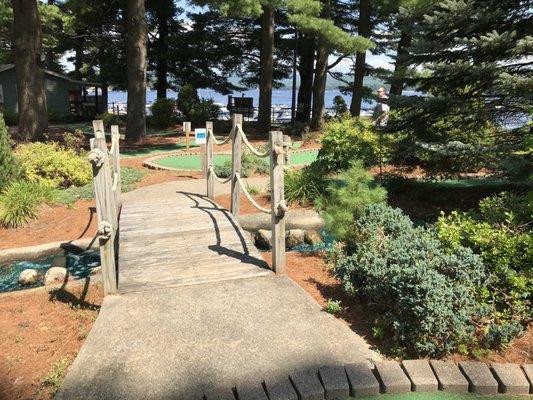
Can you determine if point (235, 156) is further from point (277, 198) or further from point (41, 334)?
point (41, 334)

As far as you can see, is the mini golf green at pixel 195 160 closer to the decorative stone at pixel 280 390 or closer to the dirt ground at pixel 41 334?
the dirt ground at pixel 41 334

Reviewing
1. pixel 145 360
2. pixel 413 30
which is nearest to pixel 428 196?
pixel 413 30

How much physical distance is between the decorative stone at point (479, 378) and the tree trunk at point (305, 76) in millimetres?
23543

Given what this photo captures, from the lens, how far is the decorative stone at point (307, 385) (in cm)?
292

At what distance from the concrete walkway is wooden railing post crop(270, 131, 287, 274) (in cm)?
34

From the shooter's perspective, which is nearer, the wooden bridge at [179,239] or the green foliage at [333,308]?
the green foliage at [333,308]

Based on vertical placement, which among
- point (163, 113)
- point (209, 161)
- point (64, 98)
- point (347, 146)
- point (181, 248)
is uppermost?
point (64, 98)

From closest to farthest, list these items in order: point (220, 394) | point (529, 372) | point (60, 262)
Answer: point (220, 394)
point (529, 372)
point (60, 262)

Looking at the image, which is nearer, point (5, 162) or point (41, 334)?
point (41, 334)

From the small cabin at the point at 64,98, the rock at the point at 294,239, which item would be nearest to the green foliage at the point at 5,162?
the rock at the point at 294,239

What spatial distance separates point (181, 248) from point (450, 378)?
3.59 metres

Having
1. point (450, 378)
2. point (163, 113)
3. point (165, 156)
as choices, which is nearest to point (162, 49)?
point (163, 113)

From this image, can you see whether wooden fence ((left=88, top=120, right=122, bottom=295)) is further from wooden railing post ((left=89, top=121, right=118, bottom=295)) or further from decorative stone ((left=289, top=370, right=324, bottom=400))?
decorative stone ((left=289, top=370, right=324, bottom=400))

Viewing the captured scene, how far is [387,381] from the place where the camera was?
3.07 m
